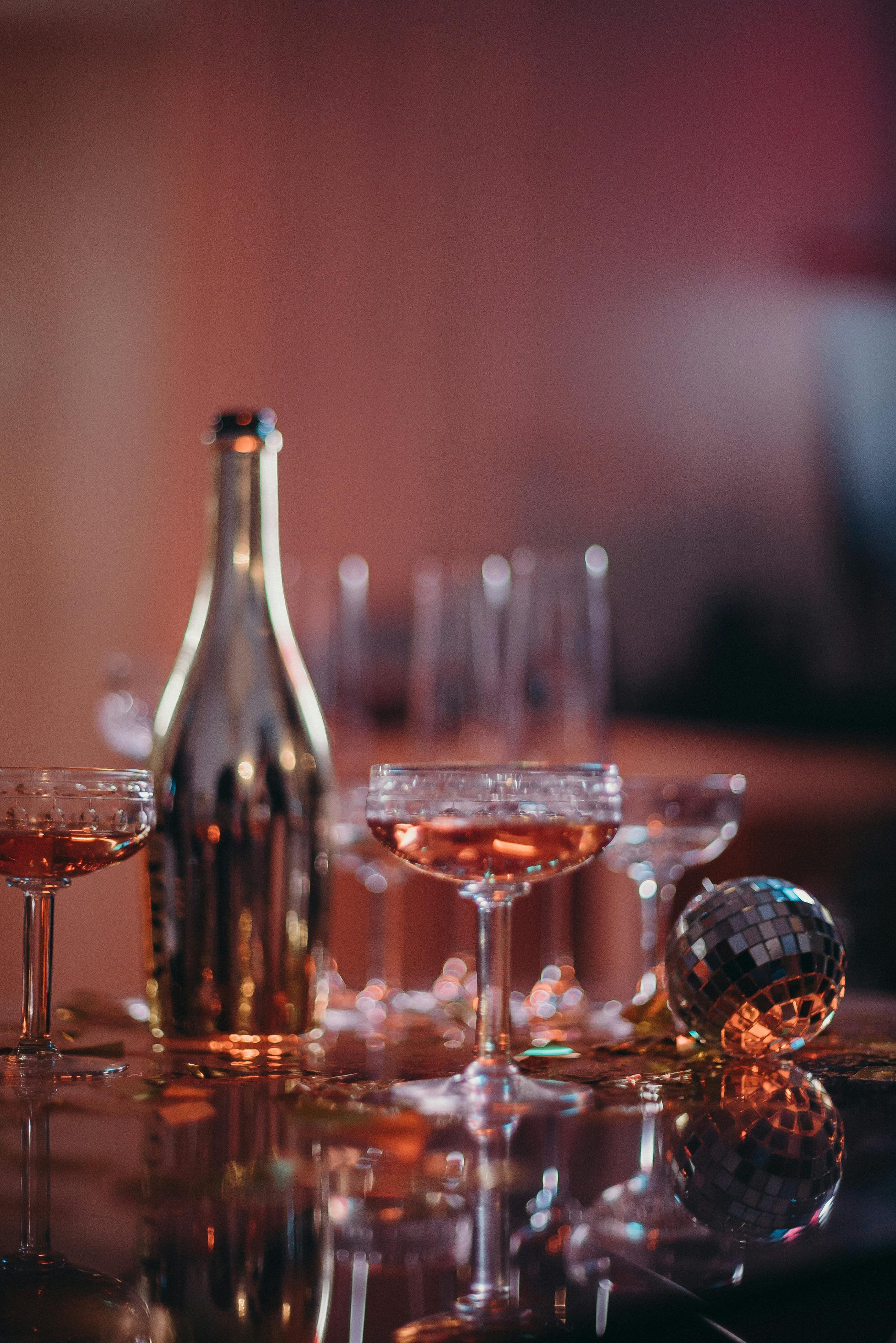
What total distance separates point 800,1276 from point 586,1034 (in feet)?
1.58

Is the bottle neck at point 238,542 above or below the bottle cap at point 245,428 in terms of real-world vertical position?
below

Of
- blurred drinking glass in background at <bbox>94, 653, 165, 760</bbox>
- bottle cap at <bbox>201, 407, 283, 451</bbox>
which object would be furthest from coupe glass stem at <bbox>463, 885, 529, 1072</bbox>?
blurred drinking glass in background at <bbox>94, 653, 165, 760</bbox>

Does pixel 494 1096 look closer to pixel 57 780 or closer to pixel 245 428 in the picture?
pixel 57 780

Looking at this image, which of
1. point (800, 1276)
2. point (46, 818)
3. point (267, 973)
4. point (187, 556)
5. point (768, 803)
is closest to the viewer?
point (800, 1276)

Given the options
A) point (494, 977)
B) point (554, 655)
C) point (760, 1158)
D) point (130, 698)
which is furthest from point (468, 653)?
point (760, 1158)

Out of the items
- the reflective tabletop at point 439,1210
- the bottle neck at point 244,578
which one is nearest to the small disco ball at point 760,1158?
the reflective tabletop at point 439,1210

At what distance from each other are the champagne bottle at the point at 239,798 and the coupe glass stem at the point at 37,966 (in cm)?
9

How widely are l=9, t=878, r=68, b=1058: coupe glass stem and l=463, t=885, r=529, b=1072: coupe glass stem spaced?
0.21m

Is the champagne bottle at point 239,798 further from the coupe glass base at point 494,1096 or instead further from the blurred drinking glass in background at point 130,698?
the blurred drinking glass in background at point 130,698

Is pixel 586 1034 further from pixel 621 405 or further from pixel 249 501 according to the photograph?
pixel 621 405

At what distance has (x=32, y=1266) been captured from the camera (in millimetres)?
406

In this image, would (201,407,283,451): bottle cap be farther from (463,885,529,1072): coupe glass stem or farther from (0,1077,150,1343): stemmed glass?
(0,1077,150,1343): stemmed glass

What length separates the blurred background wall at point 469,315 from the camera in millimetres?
3309

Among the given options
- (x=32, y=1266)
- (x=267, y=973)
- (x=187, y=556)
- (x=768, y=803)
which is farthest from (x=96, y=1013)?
(x=187, y=556)
